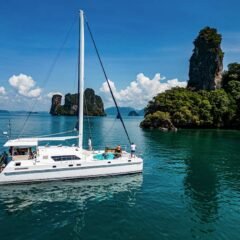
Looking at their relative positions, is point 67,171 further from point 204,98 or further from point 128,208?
point 204,98

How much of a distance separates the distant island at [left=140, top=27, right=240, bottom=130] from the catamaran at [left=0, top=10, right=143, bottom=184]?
7294 cm

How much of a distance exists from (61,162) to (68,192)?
12.7ft

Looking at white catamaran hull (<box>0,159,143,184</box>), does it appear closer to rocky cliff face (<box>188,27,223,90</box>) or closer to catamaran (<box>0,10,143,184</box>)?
catamaran (<box>0,10,143,184</box>)

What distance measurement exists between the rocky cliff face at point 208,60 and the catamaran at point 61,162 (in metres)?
115

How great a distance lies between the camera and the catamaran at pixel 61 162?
28359 millimetres

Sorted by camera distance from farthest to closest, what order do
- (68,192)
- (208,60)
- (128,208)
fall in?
(208,60), (68,192), (128,208)

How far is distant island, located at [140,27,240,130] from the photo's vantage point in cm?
11188

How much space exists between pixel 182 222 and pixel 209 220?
7.23 feet

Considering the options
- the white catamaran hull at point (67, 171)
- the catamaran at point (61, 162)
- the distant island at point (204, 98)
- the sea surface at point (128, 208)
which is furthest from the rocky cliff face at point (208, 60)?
the catamaran at point (61, 162)

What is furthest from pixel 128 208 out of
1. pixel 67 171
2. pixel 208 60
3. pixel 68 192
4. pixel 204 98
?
pixel 208 60

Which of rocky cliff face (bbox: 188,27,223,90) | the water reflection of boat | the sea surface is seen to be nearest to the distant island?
rocky cliff face (bbox: 188,27,223,90)

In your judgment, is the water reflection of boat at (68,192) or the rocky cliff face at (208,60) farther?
the rocky cliff face at (208,60)

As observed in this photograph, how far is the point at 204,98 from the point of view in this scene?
4929 inches

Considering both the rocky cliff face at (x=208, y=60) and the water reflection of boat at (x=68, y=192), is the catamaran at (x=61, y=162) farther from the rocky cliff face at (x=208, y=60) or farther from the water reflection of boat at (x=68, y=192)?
the rocky cliff face at (x=208, y=60)
